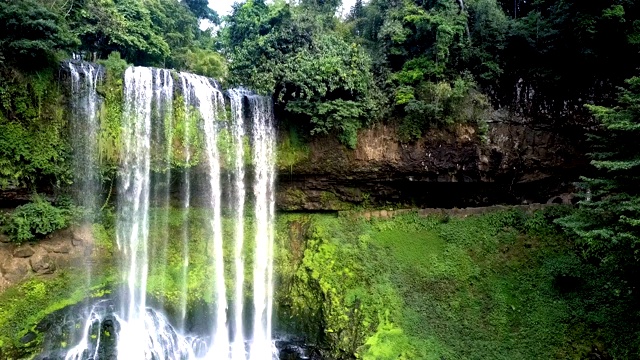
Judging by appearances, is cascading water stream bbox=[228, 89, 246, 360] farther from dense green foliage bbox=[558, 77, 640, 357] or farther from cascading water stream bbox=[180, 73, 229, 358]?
dense green foliage bbox=[558, 77, 640, 357]

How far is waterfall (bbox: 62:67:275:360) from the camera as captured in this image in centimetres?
1297

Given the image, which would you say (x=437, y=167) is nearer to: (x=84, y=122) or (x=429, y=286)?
(x=429, y=286)

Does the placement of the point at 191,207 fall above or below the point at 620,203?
below

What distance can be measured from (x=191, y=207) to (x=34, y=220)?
4611mm

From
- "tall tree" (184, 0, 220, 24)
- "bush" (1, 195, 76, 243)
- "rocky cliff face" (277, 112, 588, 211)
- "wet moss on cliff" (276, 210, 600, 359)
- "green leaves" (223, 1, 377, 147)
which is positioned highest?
"tall tree" (184, 0, 220, 24)

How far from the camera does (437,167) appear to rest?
620 inches

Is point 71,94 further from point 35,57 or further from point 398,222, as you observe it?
point 398,222

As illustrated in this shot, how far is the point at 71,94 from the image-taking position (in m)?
12.9

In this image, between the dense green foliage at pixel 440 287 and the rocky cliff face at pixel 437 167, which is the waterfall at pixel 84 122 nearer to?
the rocky cliff face at pixel 437 167

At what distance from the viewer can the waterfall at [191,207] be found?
12966 mm

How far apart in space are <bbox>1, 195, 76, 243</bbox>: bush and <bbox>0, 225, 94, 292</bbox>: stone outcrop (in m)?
0.33

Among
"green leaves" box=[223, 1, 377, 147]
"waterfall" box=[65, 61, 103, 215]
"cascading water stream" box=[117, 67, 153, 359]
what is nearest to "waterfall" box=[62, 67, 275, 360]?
"cascading water stream" box=[117, 67, 153, 359]

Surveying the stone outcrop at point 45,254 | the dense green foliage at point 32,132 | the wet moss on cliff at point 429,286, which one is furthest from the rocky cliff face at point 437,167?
the dense green foliage at point 32,132

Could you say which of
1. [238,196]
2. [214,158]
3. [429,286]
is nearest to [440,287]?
[429,286]
